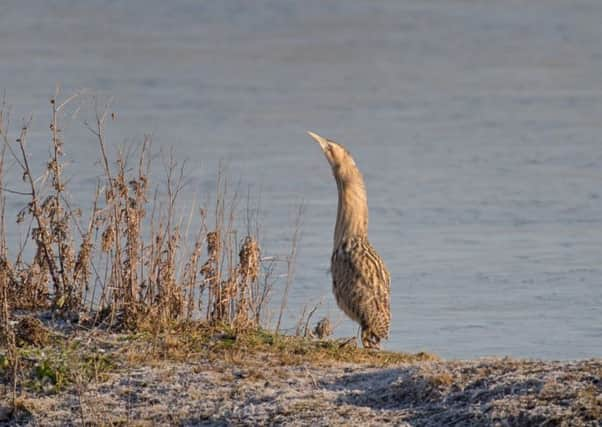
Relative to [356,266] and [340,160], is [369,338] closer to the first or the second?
[356,266]

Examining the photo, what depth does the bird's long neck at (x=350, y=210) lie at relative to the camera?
33.8ft

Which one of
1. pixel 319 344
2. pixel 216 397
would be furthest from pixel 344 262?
pixel 216 397

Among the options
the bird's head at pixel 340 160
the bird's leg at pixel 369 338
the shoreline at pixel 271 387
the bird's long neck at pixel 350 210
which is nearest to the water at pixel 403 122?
the bird's leg at pixel 369 338

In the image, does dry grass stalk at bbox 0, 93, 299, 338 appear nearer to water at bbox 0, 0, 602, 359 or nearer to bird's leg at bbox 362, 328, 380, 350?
bird's leg at bbox 362, 328, 380, 350

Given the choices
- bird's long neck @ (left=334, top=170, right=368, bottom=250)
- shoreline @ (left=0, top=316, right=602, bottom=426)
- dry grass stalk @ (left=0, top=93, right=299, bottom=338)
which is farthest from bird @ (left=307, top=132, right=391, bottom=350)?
shoreline @ (left=0, top=316, right=602, bottom=426)

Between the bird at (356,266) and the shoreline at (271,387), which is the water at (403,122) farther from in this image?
the shoreline at (271,387)

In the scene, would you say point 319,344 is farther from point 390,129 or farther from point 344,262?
point 390,129

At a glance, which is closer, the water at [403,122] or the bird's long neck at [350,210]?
the bird's long neck at [350,210]

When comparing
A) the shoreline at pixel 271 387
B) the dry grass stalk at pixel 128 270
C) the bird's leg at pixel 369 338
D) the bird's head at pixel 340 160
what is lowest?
the bird's leg at pixel 369 338

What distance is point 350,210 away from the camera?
10.3m

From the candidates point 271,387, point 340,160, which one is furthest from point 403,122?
point 271,387

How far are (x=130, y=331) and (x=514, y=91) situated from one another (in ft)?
49.2

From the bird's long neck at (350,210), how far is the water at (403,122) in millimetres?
1131

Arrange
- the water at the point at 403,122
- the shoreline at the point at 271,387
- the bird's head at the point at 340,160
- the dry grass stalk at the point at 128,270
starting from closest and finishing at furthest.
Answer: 1. the shoreline at the point at 271,387
2. the dry grass stalk at the point at 128,270
3. the bird's head at the point at 340,160
4. the water at the point at 403,122
